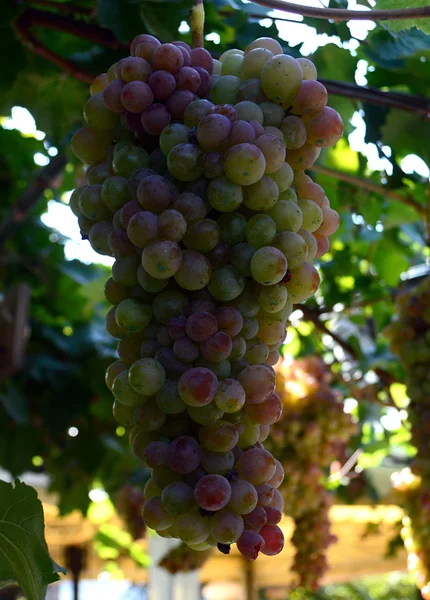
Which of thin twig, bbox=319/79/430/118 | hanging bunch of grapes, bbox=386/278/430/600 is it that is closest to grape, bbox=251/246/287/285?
thin twig, bbox=319/79/430/118

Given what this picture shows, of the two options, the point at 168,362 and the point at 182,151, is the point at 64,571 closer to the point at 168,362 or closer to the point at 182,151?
the point at 168,362

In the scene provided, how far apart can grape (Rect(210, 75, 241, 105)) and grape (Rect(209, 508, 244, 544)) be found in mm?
387

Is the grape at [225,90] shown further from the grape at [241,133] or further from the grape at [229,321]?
the grape at [229,321]

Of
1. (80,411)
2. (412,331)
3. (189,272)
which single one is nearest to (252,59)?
(189,272)

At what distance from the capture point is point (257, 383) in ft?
2.12

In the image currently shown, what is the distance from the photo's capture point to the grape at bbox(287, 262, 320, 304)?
698mm

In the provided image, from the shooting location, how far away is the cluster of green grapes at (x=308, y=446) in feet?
5.88

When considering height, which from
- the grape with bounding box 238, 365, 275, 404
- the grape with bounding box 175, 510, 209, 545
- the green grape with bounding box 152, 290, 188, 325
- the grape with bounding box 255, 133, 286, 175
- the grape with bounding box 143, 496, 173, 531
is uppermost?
the grape with bounding box 255, 133, 286, 175

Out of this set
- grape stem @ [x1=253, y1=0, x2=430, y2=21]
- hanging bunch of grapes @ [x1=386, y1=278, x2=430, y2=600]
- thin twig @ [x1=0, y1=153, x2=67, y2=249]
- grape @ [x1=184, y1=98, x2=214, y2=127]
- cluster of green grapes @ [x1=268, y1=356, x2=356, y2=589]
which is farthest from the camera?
thin twig @ [x1=0, y1=153, x2=67, y2=249]

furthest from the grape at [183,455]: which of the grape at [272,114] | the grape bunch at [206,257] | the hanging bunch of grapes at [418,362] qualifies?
the hanging bunch of grapes at [418,362]

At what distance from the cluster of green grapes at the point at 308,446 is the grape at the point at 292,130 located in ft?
3.74

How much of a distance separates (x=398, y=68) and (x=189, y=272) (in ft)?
2.61

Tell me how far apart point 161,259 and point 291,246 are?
12 centimetres

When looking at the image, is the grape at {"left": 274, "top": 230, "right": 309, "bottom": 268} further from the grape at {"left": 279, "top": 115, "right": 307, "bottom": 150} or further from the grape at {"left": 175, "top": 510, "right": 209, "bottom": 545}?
the grape at {"left": 175, "top": 510, "right": 209, "bottom": 545}
